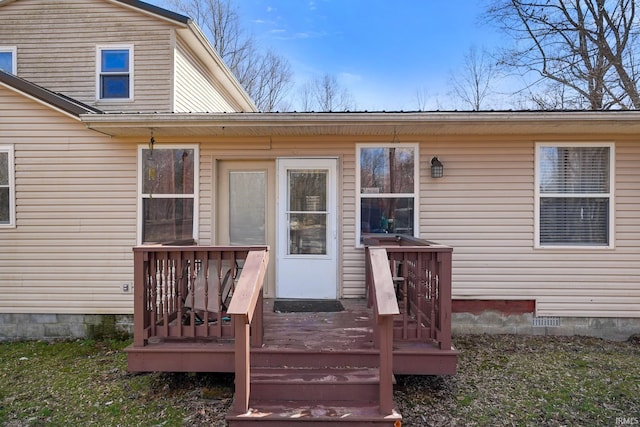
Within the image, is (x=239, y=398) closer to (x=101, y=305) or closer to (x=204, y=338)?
(x=204, y=338)

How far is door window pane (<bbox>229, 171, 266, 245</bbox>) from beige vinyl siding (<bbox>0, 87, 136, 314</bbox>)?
1357 millimetres

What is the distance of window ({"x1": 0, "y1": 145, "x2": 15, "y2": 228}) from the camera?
5090 mm

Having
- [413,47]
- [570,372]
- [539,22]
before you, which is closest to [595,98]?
[539,22]

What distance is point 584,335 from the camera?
16.6ft

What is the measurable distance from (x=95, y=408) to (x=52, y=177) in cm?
332

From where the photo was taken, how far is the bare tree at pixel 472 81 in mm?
18078

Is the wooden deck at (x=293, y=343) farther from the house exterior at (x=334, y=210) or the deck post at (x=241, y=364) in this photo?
the house exterior at (x=334, y=210)

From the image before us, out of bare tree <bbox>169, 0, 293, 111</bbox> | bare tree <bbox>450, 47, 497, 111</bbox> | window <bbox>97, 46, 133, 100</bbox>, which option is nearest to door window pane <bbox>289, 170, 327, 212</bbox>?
window <bbox>97, 46, 133, 100</bbox>

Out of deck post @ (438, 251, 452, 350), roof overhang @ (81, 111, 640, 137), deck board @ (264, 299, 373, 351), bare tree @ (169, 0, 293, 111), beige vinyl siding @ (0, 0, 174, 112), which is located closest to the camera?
deck post @ (438, 251, 452, 350)

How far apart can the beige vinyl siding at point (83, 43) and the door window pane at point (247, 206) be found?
206cm

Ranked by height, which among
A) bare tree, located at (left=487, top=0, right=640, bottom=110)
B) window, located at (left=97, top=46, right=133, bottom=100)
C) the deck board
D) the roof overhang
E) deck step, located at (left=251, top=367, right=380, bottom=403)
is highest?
bare tree, located at (left=487, top=0, right=640, bottom=110)

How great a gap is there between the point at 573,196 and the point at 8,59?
9466 millimetres

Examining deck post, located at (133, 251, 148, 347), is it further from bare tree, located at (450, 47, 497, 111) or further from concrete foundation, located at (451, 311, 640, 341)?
bare tree, located at (450, 47, 497, 111)

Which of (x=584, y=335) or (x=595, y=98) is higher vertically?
(x=595, y=98)
